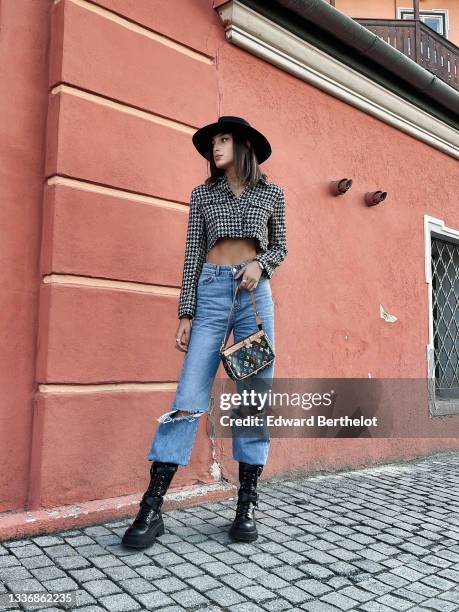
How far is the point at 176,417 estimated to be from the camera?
254cm

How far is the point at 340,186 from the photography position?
4504mm

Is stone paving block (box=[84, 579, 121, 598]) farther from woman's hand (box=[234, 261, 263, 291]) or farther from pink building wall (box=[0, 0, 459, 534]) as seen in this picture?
woman's hand (box=[234, 261, 263, 291])

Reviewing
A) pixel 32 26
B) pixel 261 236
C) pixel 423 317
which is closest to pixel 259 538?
pixel 261 236

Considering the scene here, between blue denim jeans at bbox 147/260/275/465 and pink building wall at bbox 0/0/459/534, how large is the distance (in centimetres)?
58

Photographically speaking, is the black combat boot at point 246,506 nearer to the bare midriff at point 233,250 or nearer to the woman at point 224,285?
the woman at point 224,285

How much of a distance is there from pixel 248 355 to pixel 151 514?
0.81 metres

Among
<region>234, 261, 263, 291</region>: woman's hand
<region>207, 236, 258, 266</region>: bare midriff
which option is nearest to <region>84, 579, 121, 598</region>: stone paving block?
<region>234, 261, 263, 291</region>: woman's hand

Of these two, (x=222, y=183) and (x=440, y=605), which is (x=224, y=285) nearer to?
(x=222, y=183)

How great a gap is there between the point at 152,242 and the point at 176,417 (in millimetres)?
1153

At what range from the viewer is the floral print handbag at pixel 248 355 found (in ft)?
8.07

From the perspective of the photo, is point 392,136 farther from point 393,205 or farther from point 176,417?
point 176,417

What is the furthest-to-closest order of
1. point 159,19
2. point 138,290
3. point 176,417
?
point 159,19
point 138,290
point 176,417

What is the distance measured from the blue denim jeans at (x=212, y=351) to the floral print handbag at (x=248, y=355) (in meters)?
0.08

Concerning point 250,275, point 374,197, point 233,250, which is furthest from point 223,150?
point 374,197
